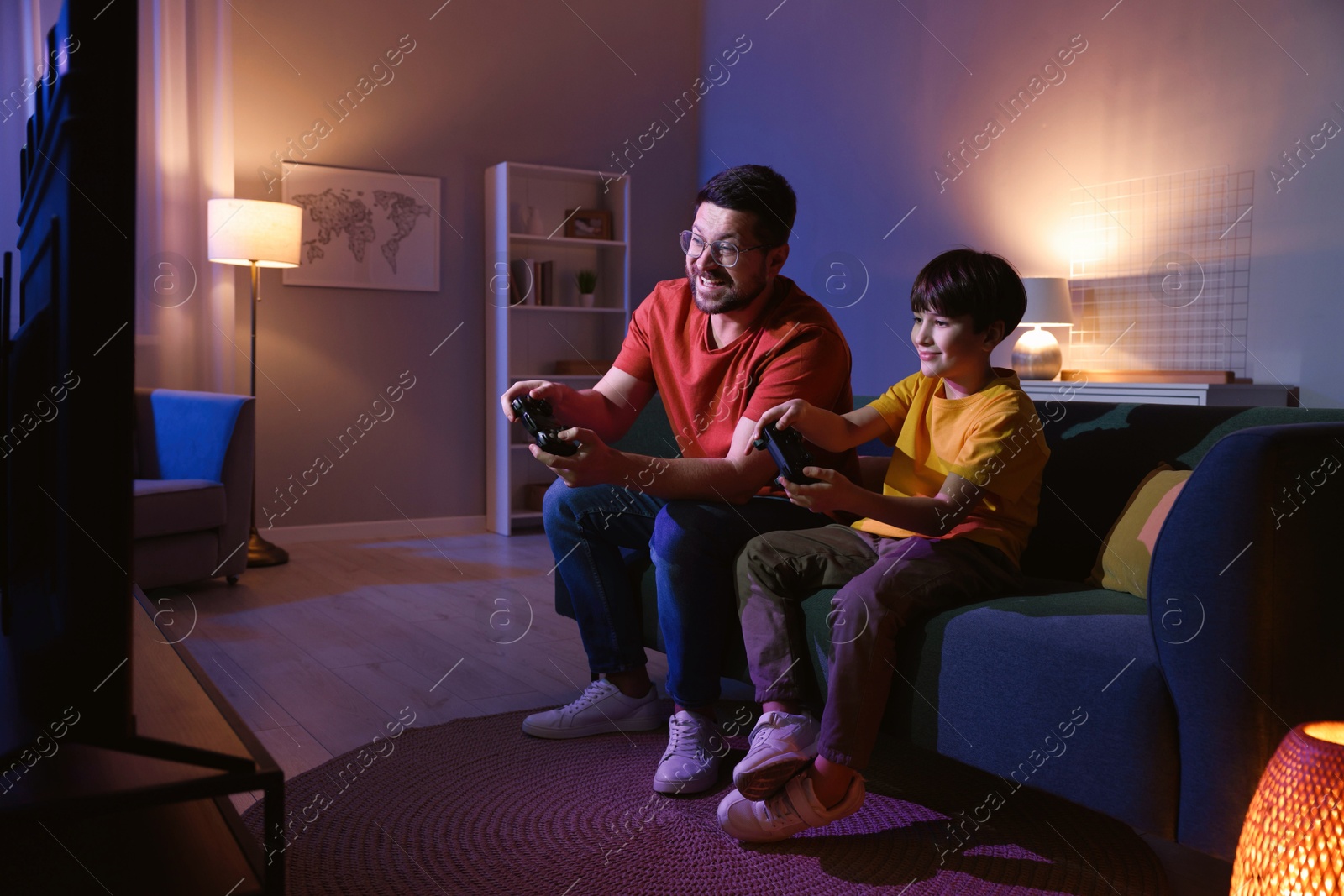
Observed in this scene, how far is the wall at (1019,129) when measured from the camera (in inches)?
135

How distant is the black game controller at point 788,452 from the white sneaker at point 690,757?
50cm

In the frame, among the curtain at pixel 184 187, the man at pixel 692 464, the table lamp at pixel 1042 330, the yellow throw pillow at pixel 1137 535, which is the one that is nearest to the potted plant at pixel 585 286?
the curtain at pixel 184 187

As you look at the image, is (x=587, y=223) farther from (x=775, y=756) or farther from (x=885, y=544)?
(x=775, y=756)

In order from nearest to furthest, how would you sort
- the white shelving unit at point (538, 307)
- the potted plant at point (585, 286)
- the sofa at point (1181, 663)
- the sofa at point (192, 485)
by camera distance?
the sofa at point (1181, 663) → the sofa at point (192, 485) → the white shelving unit at point (538, 307) → the potted plant at point (585, 286)

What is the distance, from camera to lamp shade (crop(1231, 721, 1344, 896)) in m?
0.93

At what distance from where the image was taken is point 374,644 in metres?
2.86

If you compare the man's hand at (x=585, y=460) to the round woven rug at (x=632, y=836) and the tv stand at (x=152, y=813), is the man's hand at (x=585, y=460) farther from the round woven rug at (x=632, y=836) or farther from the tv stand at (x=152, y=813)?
the tv stand at (x=152, y=813)

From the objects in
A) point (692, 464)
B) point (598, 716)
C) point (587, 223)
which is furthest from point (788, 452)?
point (587, 223)

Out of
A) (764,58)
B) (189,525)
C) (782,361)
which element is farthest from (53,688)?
(764,58)

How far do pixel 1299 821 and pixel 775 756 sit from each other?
78 centimetres

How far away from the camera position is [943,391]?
6.26 ft

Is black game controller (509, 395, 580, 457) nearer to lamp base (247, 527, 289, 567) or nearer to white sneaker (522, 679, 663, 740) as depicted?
white sneaker (522, 679, 663, 740)

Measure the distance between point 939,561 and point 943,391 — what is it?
404 mm

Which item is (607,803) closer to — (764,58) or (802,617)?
(802,617)
